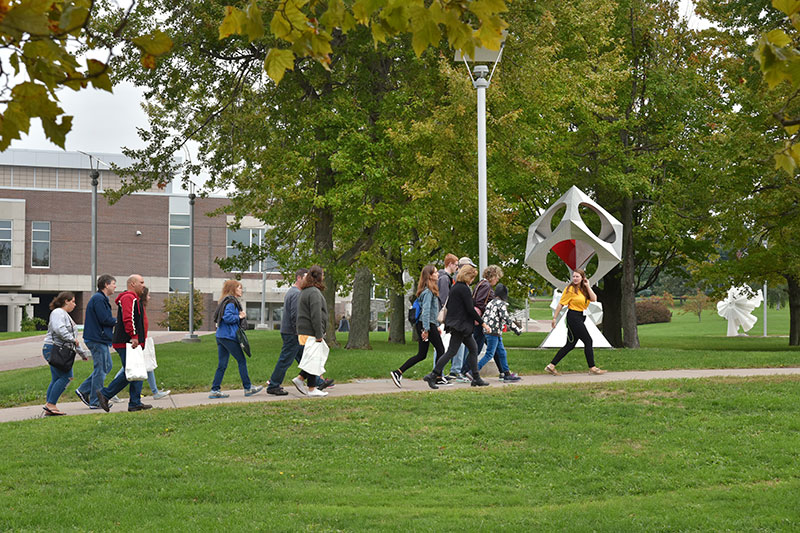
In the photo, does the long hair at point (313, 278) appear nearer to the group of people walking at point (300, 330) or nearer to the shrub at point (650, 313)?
the group of people walking at point (300, 330)

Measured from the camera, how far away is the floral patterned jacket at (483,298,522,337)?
1411cm

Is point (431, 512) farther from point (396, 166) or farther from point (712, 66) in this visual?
point (712, 66)

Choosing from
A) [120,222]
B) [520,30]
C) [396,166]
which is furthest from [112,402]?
[120,222]

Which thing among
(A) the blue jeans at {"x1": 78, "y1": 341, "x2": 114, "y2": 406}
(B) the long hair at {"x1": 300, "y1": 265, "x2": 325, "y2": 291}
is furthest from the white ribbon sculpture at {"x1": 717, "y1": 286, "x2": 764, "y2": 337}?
(A) the blue jeans at {"x1": 78, "y1": 341, "x2": 114, "y2": 406}

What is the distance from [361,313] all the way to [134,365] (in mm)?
18112

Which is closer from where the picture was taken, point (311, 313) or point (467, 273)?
point (311, 313)

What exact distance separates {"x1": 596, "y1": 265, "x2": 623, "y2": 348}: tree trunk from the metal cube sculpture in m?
9.51

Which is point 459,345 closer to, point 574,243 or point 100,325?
point 100,325

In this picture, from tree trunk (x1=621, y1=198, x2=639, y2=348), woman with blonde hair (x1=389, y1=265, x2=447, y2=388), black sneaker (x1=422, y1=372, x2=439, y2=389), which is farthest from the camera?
tree trunk (x1=621, y1=198, x2=639, y2=348)

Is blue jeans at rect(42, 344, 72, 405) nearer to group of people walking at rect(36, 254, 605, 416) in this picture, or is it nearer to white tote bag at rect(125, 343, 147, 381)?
group of people walking at rect(36, 254, 605, 416)

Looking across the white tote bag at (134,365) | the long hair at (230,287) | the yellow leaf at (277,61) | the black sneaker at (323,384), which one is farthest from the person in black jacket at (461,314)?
the yellow leaf at (277,61)

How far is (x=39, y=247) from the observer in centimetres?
6712

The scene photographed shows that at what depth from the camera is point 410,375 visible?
632 inches

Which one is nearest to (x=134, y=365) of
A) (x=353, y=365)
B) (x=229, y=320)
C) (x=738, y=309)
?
(x=229, y=320)
